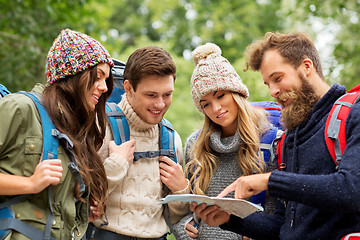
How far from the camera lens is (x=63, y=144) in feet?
9.11

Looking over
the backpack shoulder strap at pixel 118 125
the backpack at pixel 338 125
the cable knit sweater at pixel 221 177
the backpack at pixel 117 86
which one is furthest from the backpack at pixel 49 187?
the backpack at pixel 338 125

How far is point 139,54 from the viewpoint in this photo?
360 centimetres

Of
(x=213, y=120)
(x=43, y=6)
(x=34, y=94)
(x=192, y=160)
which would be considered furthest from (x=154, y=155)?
(x=43, y=6)

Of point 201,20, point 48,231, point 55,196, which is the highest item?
point 201,20

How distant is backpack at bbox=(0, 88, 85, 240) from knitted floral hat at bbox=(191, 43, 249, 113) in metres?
1.32

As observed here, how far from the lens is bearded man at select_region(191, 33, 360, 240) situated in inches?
91.7

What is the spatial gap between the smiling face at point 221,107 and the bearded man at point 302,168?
36cm

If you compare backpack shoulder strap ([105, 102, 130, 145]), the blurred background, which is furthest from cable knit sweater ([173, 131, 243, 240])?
the blurred background

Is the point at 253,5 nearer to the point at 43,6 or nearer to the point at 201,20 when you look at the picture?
the point at 201,20

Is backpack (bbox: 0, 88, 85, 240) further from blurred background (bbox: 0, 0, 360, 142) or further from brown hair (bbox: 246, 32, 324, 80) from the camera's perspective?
blurred background (bbox: 0, 0, 360, 142)

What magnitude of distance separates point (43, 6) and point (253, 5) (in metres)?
13.8

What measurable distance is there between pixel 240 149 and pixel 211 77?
64cm

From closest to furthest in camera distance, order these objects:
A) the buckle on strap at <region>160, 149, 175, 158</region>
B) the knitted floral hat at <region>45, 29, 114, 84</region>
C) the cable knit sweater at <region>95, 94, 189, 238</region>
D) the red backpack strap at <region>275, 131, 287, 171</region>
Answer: the knitted floral hat at <region>45, 29, 114, 84</region> < the red backpack strap at <region>275, 131, 287, 171</region> < the cable knit sweater at <region>95, 94, 189, 238</region> < the buckle on strap at <region>160, 149, 175, 158</region>

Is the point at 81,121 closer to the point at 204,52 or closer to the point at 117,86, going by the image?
the point at 117,86
